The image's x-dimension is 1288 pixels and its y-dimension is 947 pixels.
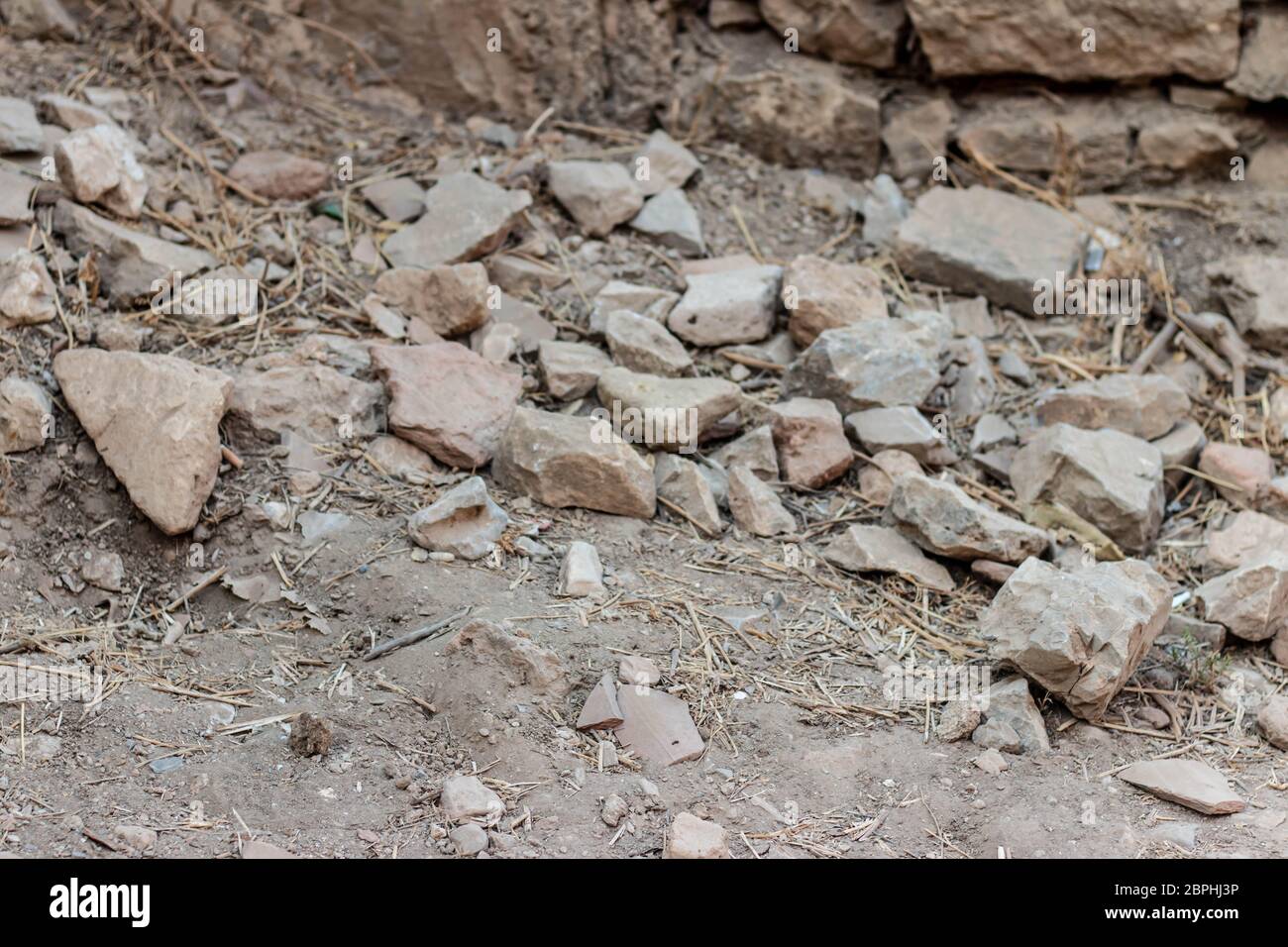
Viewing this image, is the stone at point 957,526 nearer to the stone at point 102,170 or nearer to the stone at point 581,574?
the stone at point 581,574

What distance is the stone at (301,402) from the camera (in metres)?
3.58

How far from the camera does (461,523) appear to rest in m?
3.36

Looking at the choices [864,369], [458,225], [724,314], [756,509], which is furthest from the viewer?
[458,225]

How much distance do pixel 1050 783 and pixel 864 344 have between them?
1.60 meters

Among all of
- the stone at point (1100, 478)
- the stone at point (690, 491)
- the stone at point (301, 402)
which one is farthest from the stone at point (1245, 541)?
the stone at point (301, 402)

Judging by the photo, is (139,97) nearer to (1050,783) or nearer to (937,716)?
(937,716)

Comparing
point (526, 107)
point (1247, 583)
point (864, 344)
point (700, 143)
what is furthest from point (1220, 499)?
point (526, 107)

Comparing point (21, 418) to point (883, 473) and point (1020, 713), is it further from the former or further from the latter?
point (1020, 713)

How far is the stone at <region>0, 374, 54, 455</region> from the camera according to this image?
331cm

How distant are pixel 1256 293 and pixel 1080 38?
1.16 metres

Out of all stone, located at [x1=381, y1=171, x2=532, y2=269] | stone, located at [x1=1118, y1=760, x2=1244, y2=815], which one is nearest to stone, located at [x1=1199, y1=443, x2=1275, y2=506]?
stone, located at [x1=1118, y1=760, x2=1244, y2=815]

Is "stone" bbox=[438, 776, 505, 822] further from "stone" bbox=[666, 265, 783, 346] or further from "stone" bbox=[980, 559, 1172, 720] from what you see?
"stone" bbox=[666, 265, 783, 346]

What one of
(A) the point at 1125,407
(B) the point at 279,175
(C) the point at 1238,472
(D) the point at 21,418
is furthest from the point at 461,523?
(C) the point at 1238,472

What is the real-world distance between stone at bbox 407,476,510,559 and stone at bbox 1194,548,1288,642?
6.02ft
